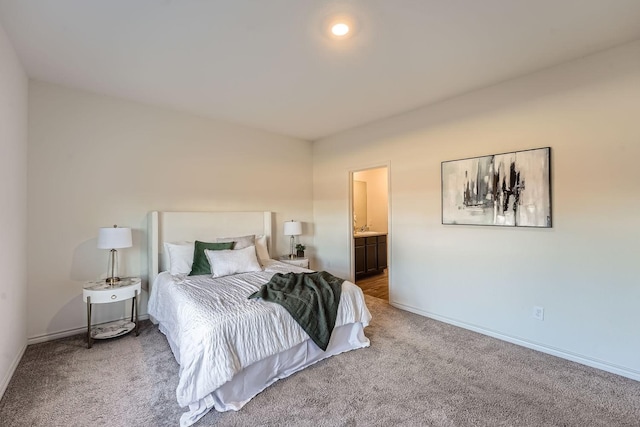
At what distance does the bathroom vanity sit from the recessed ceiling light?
3668 mm

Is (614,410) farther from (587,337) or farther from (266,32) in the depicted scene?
(266,32)

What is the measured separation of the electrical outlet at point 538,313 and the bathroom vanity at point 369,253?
2905mm

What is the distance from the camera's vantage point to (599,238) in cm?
241

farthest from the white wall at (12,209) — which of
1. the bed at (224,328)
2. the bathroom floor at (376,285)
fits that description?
the bathroom floor at (376,285)

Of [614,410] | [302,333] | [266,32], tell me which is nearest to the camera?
[614,410]

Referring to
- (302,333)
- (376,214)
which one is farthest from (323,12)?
(376,214)

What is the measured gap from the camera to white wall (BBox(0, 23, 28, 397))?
6.89 ft

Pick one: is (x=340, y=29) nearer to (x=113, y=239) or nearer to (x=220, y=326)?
(x=220, y=326)

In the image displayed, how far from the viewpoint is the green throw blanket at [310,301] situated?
7.73 ft

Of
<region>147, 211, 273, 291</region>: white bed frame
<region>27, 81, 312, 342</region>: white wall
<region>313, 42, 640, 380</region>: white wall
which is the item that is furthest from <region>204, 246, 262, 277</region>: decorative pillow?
<region>313, 42, 640, 380</region>: white wall

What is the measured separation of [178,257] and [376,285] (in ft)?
10.9

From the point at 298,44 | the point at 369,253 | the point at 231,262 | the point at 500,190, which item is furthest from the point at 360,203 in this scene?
the point at 298,44

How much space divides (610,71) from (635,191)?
1017mm

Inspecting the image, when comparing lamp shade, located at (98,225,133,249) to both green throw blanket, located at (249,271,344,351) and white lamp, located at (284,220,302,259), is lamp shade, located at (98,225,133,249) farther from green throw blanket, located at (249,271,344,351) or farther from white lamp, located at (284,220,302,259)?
white lamp, located at (284,220,302,259)
